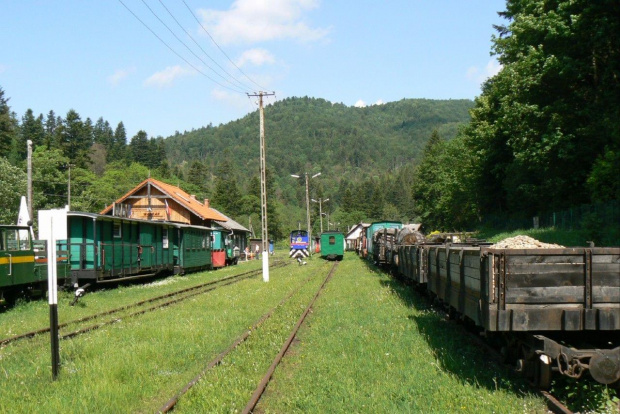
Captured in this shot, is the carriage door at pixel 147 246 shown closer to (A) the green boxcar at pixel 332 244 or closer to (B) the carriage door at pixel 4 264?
(B) the carriage door at pixel 4 264

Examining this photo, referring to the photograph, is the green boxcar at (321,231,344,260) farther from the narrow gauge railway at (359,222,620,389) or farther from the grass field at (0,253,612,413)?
the narrow gauge railway at (359,222,620,389)

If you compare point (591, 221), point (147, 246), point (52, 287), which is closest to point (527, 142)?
point (591, 221)

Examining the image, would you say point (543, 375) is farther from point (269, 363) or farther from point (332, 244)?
point (332, 244)

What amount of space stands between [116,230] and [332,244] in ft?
88.3

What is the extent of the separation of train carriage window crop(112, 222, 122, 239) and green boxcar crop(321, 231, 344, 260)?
86.7ft

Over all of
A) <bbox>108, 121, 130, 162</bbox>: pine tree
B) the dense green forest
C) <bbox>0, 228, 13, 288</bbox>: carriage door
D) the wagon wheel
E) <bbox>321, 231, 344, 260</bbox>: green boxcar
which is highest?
<bbox>108, 121, 130, 162</bbox>: pine tree

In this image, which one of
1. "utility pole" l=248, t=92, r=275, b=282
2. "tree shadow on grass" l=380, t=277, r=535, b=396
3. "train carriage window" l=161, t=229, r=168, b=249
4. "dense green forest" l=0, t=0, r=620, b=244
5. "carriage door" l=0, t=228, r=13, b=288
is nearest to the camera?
"tree shadow on grass" l=380, t=277, r=535, b=396

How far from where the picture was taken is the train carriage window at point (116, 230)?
24219 mm

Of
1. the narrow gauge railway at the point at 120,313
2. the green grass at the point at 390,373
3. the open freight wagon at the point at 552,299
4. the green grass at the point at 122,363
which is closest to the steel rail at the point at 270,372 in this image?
the green grass at the point at 390,373

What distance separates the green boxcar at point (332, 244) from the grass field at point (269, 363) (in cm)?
3401

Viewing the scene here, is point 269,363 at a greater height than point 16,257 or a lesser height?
lesser

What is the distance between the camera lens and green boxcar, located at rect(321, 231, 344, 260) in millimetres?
49500

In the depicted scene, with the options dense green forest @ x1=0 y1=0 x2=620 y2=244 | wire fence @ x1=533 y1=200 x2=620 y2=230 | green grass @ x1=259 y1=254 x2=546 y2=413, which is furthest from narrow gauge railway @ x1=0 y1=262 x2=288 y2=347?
dense green forest @ x1=0 y1=0 x2=620 y2=244

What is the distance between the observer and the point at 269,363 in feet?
30.1
